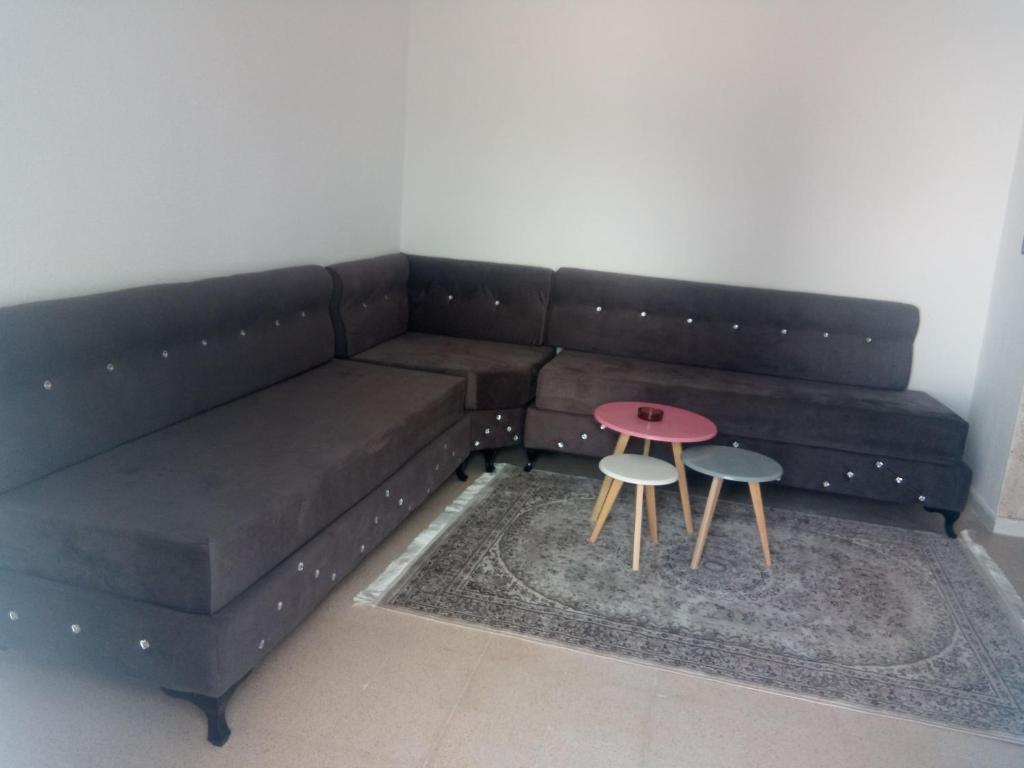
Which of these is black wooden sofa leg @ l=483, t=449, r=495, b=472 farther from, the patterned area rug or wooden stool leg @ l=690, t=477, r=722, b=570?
wooden stool leg @ l=690, t=477, r=722, b=570

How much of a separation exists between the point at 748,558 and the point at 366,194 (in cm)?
256

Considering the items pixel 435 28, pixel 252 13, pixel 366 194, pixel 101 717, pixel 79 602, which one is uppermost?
pixel 435 28

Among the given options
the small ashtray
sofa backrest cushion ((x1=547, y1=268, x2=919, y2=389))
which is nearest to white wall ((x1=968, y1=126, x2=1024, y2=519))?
sofa backrest cushion ((x1=547, y1=268, x2=919, y2=389))

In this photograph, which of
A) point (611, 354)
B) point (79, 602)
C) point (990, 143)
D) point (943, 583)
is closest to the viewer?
point (79, 602)

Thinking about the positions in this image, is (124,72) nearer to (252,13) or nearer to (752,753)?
(252,13)

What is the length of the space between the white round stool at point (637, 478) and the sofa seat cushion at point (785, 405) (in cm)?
60

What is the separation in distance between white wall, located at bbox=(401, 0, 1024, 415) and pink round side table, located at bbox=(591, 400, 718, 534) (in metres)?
1.23

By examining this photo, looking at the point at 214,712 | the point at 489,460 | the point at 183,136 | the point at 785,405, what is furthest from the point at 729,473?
the point at 183,136

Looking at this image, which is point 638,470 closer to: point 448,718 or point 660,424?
point 660,424

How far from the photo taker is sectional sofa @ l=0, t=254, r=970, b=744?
5.78ft

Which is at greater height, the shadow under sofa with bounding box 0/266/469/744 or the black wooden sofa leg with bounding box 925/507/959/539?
the shadow under sofa with bounding box 0/266/469/744

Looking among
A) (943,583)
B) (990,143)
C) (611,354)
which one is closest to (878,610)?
(943,583)

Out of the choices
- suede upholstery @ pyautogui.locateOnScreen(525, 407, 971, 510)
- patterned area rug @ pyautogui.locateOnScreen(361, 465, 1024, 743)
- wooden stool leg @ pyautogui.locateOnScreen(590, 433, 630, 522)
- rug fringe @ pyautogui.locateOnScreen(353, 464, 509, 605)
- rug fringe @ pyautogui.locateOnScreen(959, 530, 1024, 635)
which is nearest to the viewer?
patterned area rug @ pyautogui.locateOnScreen(361, 465, 1024, 743)

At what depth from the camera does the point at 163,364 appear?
2359 mm
